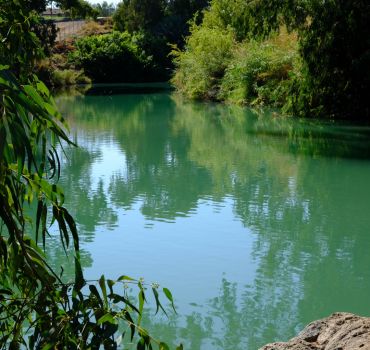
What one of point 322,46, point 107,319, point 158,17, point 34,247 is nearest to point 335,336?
point 34,247

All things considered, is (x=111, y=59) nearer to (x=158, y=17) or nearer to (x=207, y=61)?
(x=158, y=17)

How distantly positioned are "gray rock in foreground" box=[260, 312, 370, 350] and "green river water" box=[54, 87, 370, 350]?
4.28 ft

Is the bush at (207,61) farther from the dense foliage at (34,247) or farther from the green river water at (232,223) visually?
the dense foliage at (34,247)

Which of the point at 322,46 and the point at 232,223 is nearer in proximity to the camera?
the point at 232,223

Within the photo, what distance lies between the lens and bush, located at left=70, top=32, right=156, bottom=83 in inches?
1663

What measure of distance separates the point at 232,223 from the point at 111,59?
3564cm

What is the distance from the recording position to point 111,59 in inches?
1690

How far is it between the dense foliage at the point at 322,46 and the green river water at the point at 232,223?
1582mm

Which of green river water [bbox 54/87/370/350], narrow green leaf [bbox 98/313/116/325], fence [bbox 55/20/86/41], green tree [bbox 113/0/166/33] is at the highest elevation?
green tree [bbox 113/0/166/33]

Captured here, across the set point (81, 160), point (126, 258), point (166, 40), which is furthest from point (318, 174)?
point (166, 40)

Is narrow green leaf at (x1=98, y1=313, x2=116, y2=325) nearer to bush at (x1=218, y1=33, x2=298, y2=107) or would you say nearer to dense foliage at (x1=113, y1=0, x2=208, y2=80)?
bush at (x1=218, y1=33, x2=298, y2=107)

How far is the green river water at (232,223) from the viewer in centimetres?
557

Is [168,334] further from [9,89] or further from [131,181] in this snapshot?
[131,181]

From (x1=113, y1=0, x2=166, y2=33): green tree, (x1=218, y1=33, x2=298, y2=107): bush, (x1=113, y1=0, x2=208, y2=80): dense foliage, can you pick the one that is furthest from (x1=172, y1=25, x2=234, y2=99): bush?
(x1=113, y1=0, x2=166, y2=33): green tree
